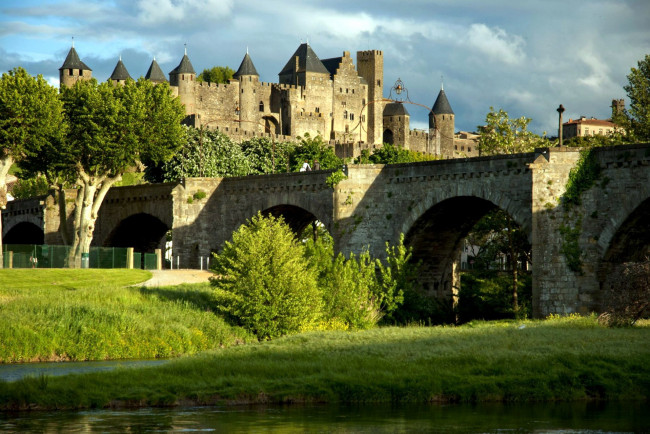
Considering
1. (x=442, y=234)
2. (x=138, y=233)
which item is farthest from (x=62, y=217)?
(x=442, y=234)

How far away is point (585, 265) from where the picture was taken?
140 feet

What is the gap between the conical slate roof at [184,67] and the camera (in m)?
147

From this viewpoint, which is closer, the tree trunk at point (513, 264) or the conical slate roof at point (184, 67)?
the tree trunk at point (513, 264)

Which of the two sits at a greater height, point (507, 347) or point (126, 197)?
point (126, 197)

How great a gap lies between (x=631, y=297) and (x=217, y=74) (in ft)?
434

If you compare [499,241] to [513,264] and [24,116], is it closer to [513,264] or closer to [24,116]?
[513,264]

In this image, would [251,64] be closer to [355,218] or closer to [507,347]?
[355,218]

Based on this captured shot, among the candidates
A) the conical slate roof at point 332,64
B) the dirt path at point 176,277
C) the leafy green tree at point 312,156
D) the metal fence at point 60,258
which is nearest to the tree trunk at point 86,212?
the metal fence at point 60,258

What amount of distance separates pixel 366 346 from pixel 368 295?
15212 millimetres

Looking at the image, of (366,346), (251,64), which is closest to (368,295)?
(366,346)

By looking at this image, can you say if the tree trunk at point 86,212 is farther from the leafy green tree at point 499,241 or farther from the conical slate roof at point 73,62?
the conical slate roof at point 73,62

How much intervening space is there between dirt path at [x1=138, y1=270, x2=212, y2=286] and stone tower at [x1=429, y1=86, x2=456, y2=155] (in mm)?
108809

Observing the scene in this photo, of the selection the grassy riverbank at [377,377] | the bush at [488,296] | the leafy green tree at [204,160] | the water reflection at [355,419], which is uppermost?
the leafy green tree at [204,160]

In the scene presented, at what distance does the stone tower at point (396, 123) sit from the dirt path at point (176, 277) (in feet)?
362
